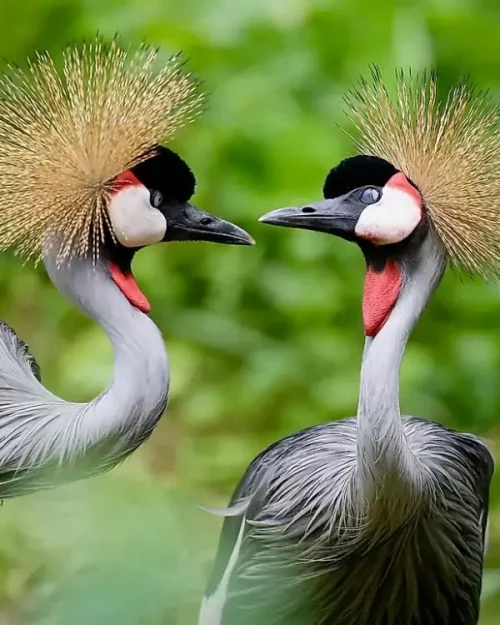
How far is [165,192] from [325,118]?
127cm

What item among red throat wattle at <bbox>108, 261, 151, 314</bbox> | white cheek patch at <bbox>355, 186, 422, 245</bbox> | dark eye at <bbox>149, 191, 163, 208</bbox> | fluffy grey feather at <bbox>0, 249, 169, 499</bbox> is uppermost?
dark eye at <bbox>149, 191, 163, 208</bbox>

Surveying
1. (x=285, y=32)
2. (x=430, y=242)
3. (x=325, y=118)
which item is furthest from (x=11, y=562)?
(x=285, y=32)

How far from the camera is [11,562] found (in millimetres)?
1902

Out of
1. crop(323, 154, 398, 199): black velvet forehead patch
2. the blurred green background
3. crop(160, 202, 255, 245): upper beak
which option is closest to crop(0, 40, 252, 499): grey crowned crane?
crop(160, 202, 255, 245): upper beak

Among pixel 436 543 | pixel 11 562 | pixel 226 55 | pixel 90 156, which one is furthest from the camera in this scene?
pixel 226 55

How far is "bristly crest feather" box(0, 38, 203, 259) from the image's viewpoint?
1323 mm

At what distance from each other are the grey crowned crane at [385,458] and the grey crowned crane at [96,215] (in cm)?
14

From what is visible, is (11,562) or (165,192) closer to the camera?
(165,192)

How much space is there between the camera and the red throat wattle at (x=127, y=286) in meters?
1.36

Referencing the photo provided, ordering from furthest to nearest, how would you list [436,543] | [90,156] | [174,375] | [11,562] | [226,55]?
[226,55]
[174,375]
[11,562]
[436,543]
[90,156]

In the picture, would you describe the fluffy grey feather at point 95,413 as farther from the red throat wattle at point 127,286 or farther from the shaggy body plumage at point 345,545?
the shaggy body plumage at point 345,545

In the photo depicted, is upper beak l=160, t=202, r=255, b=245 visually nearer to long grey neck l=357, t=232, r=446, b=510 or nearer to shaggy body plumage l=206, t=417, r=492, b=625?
long grey neck l=357, t=232, r=446, b=510

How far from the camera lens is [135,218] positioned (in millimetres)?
1321

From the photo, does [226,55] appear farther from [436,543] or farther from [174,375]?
[436,543]
